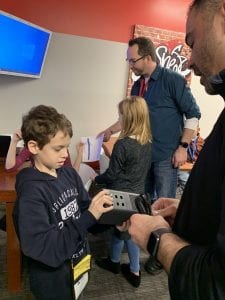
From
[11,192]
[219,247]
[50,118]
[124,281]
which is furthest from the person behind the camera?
[124,281]

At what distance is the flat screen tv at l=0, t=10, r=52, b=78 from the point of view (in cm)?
253

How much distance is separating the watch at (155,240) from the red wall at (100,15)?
9.36 ft

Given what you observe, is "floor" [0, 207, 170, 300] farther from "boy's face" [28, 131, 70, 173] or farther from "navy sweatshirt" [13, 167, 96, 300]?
"boy's face" [28, 131, 70, 173]

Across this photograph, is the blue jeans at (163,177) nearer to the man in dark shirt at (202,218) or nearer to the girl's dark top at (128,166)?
the girl's dark top at (128,166)

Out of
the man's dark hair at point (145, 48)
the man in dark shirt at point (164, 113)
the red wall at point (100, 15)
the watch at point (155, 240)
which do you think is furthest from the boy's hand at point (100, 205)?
the red wall at point (100, 15)

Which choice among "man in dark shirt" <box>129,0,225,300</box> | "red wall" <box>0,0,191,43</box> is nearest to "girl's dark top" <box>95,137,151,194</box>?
"man in dark shirt" <box>129,0,225,300</box>

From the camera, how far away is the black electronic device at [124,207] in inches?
41.4

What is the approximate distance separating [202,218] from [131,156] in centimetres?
125

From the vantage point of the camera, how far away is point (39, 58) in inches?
117

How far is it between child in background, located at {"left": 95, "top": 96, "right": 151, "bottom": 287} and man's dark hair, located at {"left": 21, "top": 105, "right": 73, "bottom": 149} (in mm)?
726

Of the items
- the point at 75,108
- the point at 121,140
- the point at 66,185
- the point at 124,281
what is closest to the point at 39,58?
the point at 75,108

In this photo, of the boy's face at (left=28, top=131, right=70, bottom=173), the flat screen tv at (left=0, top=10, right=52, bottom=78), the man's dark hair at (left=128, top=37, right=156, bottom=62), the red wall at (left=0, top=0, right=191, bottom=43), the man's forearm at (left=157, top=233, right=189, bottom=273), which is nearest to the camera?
the man's forearm at (left=157, top=233, right=189, bottom=273)

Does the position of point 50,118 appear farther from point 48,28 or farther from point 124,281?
point 48,28

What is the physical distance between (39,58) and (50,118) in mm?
1966
